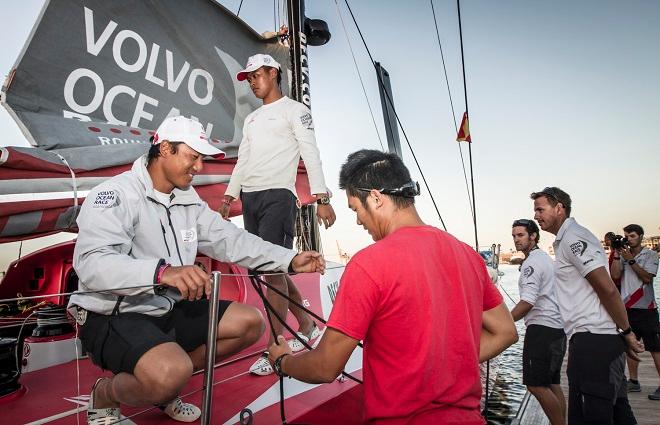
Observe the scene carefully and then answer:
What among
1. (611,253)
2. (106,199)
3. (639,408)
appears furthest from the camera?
(611,253)

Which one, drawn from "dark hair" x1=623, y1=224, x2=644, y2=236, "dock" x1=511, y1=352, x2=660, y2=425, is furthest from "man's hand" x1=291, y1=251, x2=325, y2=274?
"dark hair" x1=623, y1=224, x2=644, y2=236

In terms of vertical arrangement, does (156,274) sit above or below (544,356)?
above

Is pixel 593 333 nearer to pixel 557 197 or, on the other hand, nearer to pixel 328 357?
pixel 557 197

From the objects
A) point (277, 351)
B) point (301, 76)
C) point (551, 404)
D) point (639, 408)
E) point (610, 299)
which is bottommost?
point (639, 408)

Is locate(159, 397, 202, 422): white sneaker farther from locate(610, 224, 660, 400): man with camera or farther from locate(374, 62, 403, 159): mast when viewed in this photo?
locate(374, 62, 403, 159): mast

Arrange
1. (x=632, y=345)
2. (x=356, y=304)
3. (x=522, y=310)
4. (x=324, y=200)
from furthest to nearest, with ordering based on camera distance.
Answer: (x=522, y=310) < (x=324, y=200) < (x=632, y=345) < (x=356, y=304)

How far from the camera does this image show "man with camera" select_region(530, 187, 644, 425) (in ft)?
8.07

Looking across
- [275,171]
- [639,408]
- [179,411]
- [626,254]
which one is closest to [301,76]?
[275,171]

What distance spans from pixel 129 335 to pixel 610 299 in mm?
2654

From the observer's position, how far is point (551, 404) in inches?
130

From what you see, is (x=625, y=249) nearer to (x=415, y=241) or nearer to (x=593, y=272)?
(x=593, y=272)

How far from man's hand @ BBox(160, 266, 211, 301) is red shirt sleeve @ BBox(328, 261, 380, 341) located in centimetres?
51

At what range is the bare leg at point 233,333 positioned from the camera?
6.39 ft

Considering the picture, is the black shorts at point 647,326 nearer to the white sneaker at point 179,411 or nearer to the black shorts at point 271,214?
the black shorts at point 271,214
